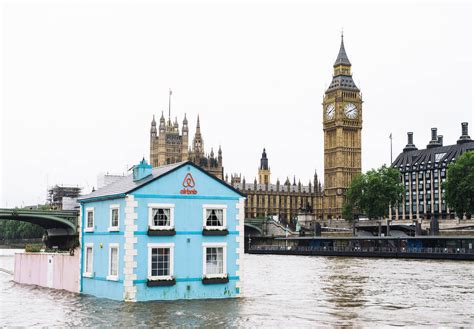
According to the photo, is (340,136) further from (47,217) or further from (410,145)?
(47,217)

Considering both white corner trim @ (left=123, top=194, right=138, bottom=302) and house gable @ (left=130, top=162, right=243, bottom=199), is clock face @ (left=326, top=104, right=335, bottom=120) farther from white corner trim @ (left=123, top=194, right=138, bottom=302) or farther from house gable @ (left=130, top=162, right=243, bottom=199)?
white corner trim @ (left=123, top=194, right=138, bottom=302)

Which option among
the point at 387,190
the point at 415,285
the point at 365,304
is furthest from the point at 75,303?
the point at 387,190

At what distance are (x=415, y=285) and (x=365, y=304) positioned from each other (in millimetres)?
13224

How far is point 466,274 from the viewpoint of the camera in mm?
56500

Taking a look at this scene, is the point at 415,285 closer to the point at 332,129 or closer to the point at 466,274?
A: the point at 466,274

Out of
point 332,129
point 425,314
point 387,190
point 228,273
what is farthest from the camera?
point 332,129

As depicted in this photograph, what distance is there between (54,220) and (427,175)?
7482 centimetres

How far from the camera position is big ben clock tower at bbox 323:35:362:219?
574 feet

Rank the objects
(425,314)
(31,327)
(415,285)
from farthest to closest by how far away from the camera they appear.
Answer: (415,285) → (425,314) → (31,327)

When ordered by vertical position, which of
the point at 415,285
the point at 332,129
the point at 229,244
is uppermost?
the point at 332,129

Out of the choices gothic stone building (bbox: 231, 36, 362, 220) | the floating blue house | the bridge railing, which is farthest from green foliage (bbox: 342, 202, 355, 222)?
the floating blue house

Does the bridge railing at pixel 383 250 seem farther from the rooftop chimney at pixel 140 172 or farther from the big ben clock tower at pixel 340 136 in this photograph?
the rooftop chimney at pixel 140 172

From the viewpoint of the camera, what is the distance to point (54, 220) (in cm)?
10769

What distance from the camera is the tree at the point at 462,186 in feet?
332
